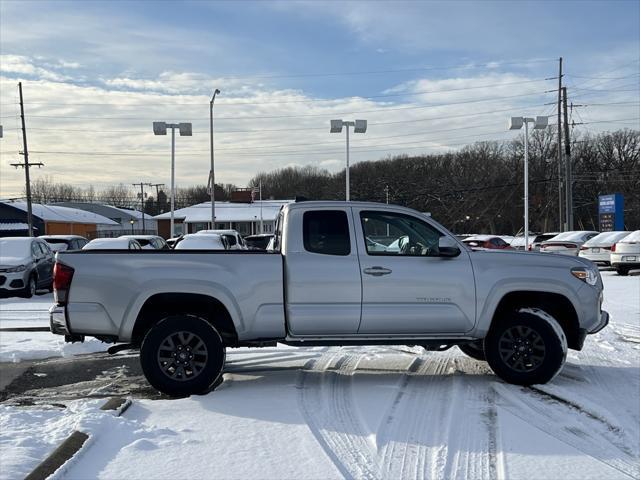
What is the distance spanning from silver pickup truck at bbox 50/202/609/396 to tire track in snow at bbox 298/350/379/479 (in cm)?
56

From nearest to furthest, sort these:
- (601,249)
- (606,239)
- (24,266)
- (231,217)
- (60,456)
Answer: (60,456) < (24,266) < (601,249) < (606,239) < (231,217)

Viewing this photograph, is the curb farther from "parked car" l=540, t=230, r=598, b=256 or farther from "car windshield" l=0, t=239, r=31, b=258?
"parked car" l=540, t=230, r=598, b=256

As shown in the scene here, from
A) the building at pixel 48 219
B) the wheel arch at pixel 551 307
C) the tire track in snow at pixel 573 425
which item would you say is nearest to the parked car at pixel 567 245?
the wheel arch at pixel 551 307

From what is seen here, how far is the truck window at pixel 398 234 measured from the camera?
6.80m

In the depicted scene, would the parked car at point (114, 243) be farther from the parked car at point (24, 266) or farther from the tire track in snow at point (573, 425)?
the tire track in snow at point (573, 425)

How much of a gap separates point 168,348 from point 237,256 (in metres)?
1.16

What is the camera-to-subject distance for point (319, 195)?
91.4m

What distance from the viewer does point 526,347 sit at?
6781 millimetres

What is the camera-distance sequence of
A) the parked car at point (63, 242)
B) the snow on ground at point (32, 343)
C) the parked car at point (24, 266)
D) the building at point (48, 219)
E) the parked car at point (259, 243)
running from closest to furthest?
the snow on ground at point (32, 343)
the parked car at point (259, 243)
the parked car at point (24, 266)
the parked car at point (63, 242)
the building at point (48, 219)

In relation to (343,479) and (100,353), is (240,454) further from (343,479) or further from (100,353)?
(100,353)

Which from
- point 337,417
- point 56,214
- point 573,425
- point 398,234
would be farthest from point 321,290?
Result: point 56,214

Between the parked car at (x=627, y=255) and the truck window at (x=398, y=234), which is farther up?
the truck window at (x=398, y=234)

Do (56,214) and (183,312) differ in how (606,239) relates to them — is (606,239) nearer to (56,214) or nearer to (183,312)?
(183,312)

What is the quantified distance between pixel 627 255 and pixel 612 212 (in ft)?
60.0
